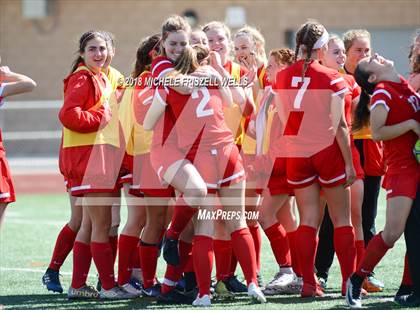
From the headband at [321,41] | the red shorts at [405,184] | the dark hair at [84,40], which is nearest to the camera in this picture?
the red shorts at [405,184]

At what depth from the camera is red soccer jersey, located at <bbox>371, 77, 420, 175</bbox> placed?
595 centimetres

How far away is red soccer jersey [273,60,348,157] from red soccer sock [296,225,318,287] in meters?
0.52

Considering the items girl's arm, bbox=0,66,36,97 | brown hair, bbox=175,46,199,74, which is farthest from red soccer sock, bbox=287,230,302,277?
girl's arm, bbox=0,66,36,97

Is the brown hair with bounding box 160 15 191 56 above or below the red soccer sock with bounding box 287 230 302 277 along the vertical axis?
above

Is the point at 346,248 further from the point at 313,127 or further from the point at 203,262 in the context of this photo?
the point at 203,262

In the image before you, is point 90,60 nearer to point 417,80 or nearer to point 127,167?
point 127,167

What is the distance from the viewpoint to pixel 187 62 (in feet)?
20.4

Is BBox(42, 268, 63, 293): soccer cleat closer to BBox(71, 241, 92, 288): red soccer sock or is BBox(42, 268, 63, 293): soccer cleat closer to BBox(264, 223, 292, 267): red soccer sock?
BBox(71, 241, 92, 288): red soccer sock

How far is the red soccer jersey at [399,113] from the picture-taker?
5.95 metres

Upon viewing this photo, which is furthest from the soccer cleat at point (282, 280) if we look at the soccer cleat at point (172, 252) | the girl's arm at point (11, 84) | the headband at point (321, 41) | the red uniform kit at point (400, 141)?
the girl's arm at point (11, 84)

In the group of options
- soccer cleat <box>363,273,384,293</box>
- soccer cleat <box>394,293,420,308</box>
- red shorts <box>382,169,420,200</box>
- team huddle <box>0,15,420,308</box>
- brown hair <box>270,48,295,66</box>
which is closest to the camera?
red shorts <box>382,169,420,200</box>

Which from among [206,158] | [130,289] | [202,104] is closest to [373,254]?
[206,158]

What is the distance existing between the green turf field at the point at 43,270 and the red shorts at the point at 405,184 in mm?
729

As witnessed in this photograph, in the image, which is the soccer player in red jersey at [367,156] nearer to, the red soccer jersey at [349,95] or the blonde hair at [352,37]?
the blonde hair at [352,37]
